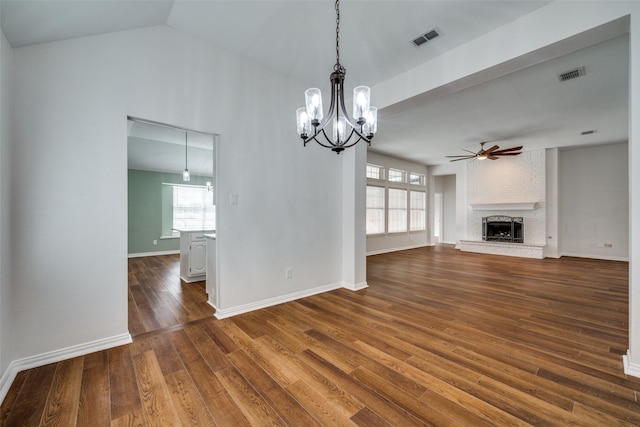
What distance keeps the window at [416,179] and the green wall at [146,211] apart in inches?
296

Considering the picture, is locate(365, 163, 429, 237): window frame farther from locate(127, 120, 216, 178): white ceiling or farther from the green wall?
the green wall

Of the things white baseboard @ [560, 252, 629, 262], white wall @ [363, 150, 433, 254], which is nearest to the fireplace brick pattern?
white baseboard @ [560, 252, 629, 262]

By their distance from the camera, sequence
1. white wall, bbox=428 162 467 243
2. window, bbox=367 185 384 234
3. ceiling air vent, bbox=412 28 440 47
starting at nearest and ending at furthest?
ceiling air vent, bbox=412 28 440 47
window, bbox=367 185 384 234
white wall, bbox=428 162 467 243

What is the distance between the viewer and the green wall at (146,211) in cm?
708

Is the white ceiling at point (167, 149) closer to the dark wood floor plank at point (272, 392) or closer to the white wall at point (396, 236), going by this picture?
the dark wood floor plank at point (272, 392)

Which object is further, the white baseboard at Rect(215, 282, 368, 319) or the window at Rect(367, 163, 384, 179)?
the window at Rect(367, 163, 384, 179)

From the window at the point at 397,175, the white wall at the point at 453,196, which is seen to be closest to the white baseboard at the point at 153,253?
the window at the point at 397,175

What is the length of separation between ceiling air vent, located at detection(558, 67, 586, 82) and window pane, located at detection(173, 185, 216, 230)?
25.7ft

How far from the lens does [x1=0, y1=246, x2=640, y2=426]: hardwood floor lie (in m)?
1.56

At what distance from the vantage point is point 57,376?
194 cm

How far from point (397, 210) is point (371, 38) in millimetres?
6397

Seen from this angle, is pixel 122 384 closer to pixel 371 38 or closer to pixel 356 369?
pixel 356 369

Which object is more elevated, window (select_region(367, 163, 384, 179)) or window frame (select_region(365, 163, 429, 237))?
window (select_region(367, 163, 384, 179))

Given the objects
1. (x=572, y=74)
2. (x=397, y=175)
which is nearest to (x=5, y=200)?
(x=572, y=74)
